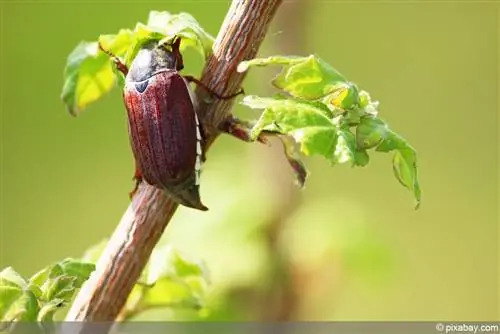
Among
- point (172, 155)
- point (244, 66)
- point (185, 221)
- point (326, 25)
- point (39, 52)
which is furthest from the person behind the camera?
point (39, 52)

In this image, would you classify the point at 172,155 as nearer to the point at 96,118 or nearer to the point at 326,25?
the point at 326,25

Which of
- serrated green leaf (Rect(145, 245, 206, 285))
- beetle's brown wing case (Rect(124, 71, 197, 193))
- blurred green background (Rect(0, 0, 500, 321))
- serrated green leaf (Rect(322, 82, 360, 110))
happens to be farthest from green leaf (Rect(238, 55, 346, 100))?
blurred green background (Rect(0, 0, 500, 321))

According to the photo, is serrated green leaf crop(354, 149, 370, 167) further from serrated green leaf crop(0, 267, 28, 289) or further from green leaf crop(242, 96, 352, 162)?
serrated green leaf crop(0, 267, 28, 289)

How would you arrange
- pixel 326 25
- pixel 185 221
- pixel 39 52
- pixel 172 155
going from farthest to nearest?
1. pixel 39 52
2. pixel 326 25
3. pixel 185 221
4. pixel 172 155

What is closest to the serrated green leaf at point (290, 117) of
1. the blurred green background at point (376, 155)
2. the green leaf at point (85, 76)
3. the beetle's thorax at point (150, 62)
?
the beetle's thorax at point (150, 62)

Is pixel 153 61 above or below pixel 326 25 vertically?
above

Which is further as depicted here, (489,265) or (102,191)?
(489,265)

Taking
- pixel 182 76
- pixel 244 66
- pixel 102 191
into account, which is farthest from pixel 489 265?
pixel 244 66
